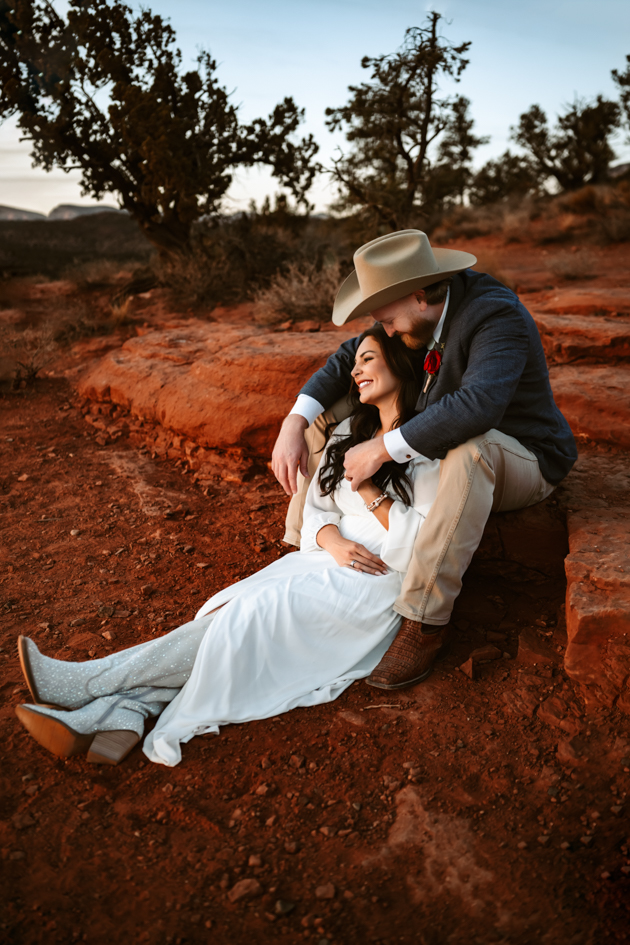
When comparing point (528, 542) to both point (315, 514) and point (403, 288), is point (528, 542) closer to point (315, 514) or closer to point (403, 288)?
point (315, 514)

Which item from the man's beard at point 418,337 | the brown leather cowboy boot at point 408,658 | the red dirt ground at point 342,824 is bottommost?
the red dirt ground at point 342,824

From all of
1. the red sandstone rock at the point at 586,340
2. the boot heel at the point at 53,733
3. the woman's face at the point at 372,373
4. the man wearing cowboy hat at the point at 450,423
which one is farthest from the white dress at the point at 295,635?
the red sandstone rock at the point at 586,340

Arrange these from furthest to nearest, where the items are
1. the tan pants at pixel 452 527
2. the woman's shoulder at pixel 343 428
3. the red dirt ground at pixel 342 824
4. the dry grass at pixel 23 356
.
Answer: the dry grass at pixel 23 356
the woman's shoulder at pixel 343 428
the tan pants at pixel 452 527
the red dirt ground at pixel 342 824

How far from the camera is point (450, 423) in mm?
2361

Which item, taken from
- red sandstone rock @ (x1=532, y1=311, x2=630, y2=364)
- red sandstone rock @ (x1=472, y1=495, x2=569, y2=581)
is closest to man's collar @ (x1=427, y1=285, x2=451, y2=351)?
red sandstone rock @ (x1=472, y1=495, x2=569, y2=581)

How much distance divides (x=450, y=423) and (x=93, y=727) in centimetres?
162

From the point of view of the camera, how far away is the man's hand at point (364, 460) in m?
2.50

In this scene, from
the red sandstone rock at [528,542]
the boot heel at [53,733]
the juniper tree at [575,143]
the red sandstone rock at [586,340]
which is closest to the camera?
the boot heel at [53,733]

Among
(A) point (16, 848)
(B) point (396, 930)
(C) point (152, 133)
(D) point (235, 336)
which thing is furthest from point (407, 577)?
(C) point (152, 133)

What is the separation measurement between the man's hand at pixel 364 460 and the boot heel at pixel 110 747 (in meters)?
1.23

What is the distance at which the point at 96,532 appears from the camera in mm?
3811

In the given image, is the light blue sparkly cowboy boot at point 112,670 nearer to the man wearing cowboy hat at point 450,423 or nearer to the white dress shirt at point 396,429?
the man wearing cowboy hat at point 450,423

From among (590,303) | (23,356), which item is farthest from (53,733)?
(590,303)

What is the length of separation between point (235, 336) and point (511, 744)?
4.14 meters
